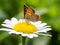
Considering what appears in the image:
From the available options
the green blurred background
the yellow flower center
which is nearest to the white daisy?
the yellow flower center

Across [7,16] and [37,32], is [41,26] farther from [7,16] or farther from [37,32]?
[7,16]

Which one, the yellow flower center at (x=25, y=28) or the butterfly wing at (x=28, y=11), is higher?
the butterfly wing at (x=28, y=11)

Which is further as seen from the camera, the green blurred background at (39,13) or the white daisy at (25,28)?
the green blurred background at (39,13)

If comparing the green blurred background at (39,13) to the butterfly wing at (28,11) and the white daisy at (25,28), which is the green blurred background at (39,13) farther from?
the butterfly wing at (28,11)

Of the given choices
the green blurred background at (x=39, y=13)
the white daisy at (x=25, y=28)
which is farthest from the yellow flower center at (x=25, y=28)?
the green blurred background at (x=39, y=13)

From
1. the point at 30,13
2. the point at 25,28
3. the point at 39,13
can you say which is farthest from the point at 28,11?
the point at 39,13

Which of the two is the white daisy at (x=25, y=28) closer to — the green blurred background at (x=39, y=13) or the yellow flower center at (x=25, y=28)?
the yellow flower center at (x=25, y=28)
